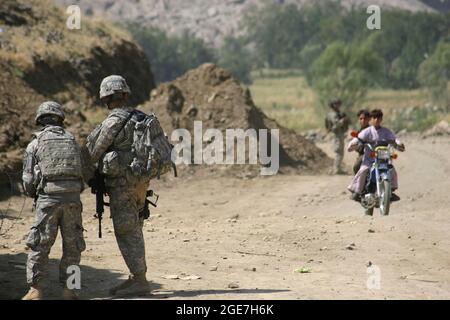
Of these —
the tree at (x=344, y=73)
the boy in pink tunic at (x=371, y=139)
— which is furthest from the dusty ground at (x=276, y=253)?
the tree at (x=344, y=73)

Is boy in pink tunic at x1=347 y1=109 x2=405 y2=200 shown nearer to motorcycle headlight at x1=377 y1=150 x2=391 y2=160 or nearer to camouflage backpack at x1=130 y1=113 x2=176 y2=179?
motorcycle headlight at x1=377 y1=150 x2=391 y2=160

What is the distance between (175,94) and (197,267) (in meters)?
14.5

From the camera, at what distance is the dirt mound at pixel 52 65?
20.5 meters

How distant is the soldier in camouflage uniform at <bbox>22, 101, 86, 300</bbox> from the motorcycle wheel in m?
6.43

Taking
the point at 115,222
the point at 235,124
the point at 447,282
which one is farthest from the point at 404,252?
the point at 235,124

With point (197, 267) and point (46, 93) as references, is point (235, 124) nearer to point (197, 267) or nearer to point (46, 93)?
point (46, 93)

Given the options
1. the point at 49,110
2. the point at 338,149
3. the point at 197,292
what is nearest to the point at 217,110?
the point at 338,149

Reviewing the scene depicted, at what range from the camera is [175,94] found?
23.4 metres

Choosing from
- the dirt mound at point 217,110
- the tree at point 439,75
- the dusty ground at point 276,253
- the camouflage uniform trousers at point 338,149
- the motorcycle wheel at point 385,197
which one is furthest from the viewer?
the tree at point 439,75

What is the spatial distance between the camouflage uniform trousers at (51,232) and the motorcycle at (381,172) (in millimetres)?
6329
